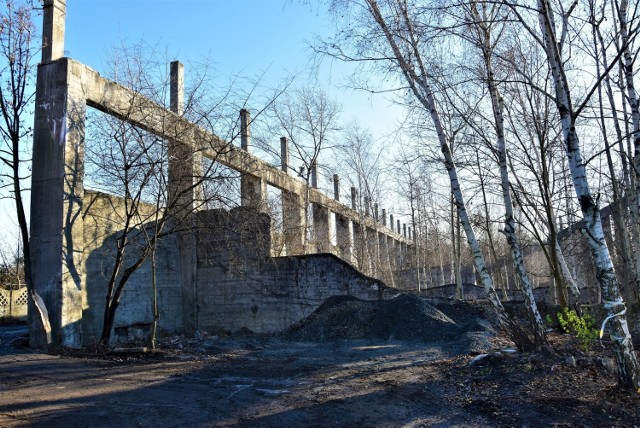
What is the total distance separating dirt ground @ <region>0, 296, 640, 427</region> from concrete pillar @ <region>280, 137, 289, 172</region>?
12.1m

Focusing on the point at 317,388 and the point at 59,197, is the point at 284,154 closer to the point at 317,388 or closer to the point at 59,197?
the point at 59,197

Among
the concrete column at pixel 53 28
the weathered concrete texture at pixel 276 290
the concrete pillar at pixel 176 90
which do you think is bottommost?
the weathered concrete texture at pixel 276 290

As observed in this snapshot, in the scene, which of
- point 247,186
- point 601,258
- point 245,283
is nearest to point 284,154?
point 247,186

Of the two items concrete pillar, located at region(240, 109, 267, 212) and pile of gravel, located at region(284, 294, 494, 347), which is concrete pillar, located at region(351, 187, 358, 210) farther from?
pile of gravel, located at region(284, 294, 494, 347)

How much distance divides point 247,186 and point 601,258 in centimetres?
1193

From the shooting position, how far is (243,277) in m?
16.3

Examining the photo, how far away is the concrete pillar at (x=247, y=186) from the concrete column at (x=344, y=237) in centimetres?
917

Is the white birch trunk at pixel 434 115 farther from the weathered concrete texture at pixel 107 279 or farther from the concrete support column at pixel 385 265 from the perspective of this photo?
the concrete support column at pixel 385 265

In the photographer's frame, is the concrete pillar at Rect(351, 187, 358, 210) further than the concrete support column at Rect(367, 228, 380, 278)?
No

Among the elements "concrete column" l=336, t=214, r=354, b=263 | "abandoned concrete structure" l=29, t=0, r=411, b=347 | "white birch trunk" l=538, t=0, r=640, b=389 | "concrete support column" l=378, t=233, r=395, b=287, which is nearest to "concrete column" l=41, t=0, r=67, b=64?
"abandoned concrete structure" l=29, t=0, r=411, b=347

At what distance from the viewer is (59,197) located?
1074 centimetres

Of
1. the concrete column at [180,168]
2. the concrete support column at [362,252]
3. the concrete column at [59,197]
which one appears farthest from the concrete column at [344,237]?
the concrete column at [59,197]

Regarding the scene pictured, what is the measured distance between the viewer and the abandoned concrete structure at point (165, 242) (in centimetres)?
1078

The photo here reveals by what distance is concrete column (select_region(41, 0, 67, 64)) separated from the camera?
1087cm
